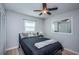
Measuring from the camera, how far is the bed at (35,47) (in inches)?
47.7

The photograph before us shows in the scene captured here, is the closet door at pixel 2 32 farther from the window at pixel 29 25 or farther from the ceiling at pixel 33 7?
the window at pixel 29 25

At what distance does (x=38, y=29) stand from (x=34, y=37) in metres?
0.19

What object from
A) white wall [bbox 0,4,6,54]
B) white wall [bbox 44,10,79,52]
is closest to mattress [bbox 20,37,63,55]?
white wall [bbox 44,10,79,52]

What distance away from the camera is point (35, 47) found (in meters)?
1.24

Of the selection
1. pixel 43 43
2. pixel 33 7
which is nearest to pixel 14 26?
pixel 33 7

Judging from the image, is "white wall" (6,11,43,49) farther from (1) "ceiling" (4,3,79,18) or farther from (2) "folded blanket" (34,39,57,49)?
(2) "folded blanket" (34,39,57,49)

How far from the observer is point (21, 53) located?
52.1 inches

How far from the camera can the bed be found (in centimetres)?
121

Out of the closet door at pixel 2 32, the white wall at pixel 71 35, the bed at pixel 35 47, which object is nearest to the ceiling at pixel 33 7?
the white wall at pixel 71 35

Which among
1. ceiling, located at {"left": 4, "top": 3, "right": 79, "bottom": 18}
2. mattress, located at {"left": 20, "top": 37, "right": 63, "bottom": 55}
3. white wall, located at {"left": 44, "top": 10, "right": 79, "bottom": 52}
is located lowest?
mattress, located at {"left": 20, "top": 37, "right": 63, "bottom": 55}

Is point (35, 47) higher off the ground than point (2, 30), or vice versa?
point (2, 30)

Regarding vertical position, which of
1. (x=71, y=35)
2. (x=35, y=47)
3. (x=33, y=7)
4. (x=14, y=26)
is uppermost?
(x=33, y=7)

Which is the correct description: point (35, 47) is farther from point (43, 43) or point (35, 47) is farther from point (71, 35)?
point (71, 35)

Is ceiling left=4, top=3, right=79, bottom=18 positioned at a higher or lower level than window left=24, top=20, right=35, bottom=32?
higher
